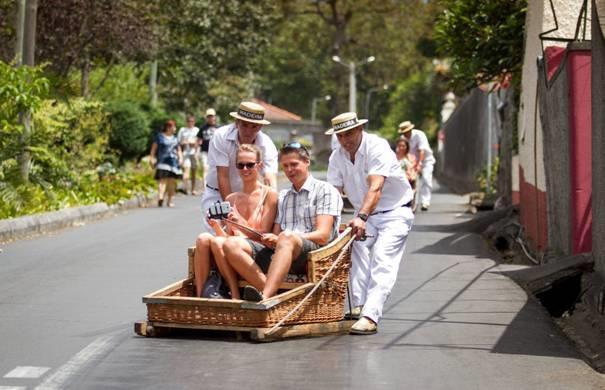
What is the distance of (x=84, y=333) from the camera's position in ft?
32.2

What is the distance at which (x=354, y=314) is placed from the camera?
34.3 ft

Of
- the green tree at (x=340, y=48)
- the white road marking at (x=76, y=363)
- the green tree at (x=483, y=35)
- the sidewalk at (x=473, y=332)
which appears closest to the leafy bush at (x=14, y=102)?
the green tree at (x=483, y=35)

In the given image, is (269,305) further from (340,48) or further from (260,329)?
(340,48)

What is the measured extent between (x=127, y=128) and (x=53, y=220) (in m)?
15.0

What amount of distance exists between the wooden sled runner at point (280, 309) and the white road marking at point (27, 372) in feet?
4.46

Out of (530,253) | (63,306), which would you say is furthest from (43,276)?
(530,253)

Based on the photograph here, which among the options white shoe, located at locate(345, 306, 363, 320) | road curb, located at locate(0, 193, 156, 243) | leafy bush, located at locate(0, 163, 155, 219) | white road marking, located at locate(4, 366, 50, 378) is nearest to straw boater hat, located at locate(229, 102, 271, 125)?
white shoe, located at locate(345, 306, 363, 320)

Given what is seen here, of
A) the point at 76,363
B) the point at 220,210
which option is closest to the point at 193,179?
the point at 220,210

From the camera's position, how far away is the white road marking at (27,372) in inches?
318

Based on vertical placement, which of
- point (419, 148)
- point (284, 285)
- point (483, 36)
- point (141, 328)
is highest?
point (483, 36)

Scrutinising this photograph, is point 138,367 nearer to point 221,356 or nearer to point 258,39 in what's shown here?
point 221,356

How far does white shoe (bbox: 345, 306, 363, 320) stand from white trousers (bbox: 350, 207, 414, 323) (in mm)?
46

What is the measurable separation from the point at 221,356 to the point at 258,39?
127 feet

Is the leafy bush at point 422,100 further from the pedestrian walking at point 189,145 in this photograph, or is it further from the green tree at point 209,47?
the pedestrian walking at point 189,145
